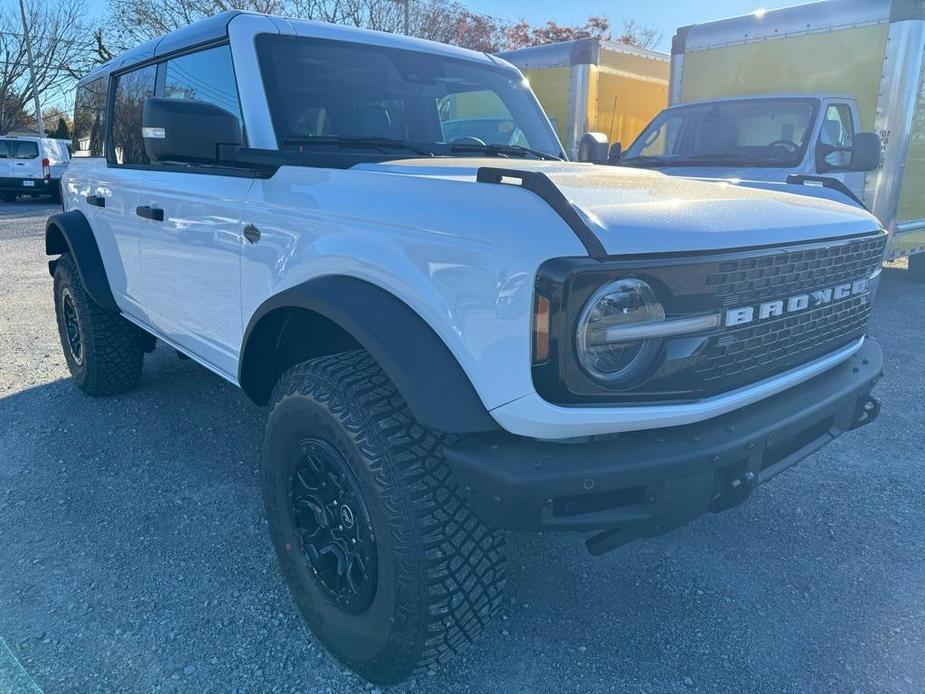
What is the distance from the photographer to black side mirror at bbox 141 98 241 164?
2.38 m

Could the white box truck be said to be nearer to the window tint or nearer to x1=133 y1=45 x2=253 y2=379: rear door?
x1=133 y1=45 x2=253 y2=379: rear door

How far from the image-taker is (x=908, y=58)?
266 inches

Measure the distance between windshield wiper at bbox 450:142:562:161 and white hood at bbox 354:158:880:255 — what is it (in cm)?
43

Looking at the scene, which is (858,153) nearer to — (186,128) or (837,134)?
(837,134)

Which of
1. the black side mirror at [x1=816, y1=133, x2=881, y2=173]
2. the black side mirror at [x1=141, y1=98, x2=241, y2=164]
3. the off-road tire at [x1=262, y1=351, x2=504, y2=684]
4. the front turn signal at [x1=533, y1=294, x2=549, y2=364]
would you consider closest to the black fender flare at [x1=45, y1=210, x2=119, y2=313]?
the black side mirror at [x1=141, y1=98, x2=241, y2=164]

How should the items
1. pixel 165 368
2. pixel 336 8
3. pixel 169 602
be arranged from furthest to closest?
pixel 336 8, pixel 165 368, pixel 169 602

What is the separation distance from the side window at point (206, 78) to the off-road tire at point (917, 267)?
954 cm

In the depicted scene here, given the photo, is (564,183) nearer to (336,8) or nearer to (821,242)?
(821,242)

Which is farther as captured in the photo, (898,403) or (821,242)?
(898,403)

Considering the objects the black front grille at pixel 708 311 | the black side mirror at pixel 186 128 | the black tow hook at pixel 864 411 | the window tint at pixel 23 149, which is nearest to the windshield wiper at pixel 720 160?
the black tow hook at pixel 864 411

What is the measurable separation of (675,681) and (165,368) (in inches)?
166

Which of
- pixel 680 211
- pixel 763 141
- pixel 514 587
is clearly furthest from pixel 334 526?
pixel 763 141

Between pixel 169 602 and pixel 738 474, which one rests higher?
pixel 738 474

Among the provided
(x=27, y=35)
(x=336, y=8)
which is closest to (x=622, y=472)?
(x=336, y=8)
